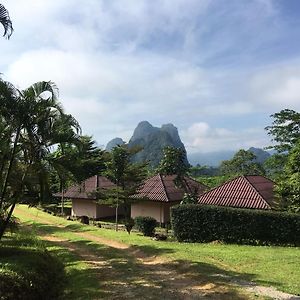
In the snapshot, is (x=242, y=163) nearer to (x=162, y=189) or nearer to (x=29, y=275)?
(x=162, y=189)

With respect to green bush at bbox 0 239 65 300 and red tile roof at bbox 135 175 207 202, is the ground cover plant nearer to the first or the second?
green bush at bbox 0 239 65 300

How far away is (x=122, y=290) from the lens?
1046cm

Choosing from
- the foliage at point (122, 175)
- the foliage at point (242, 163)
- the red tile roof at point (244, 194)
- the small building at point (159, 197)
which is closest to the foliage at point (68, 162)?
the foliage at point (122, 175)

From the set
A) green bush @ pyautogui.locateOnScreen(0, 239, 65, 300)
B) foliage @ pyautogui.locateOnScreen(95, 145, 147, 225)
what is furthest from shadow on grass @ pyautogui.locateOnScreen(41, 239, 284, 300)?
foliage @ pyautogui.locateOnScreen(95, 145, 147, 225)

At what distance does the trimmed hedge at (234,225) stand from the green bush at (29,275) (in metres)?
10.3

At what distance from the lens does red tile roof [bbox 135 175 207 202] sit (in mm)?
33000

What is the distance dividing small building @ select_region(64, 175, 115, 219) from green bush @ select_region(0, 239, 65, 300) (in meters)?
24.5

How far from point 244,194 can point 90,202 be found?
17.0 meters

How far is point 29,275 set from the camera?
33.0 feet

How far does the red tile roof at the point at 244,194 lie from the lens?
992 inches

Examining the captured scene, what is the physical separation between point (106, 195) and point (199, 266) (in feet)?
57.8

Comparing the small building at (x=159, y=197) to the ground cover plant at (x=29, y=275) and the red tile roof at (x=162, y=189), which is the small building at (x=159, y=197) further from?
the ground cover plant at (x=29, y=275)

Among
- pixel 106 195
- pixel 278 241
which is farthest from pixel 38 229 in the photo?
pixel 278 241

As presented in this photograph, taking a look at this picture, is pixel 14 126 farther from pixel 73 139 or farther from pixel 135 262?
pixel 135 262
